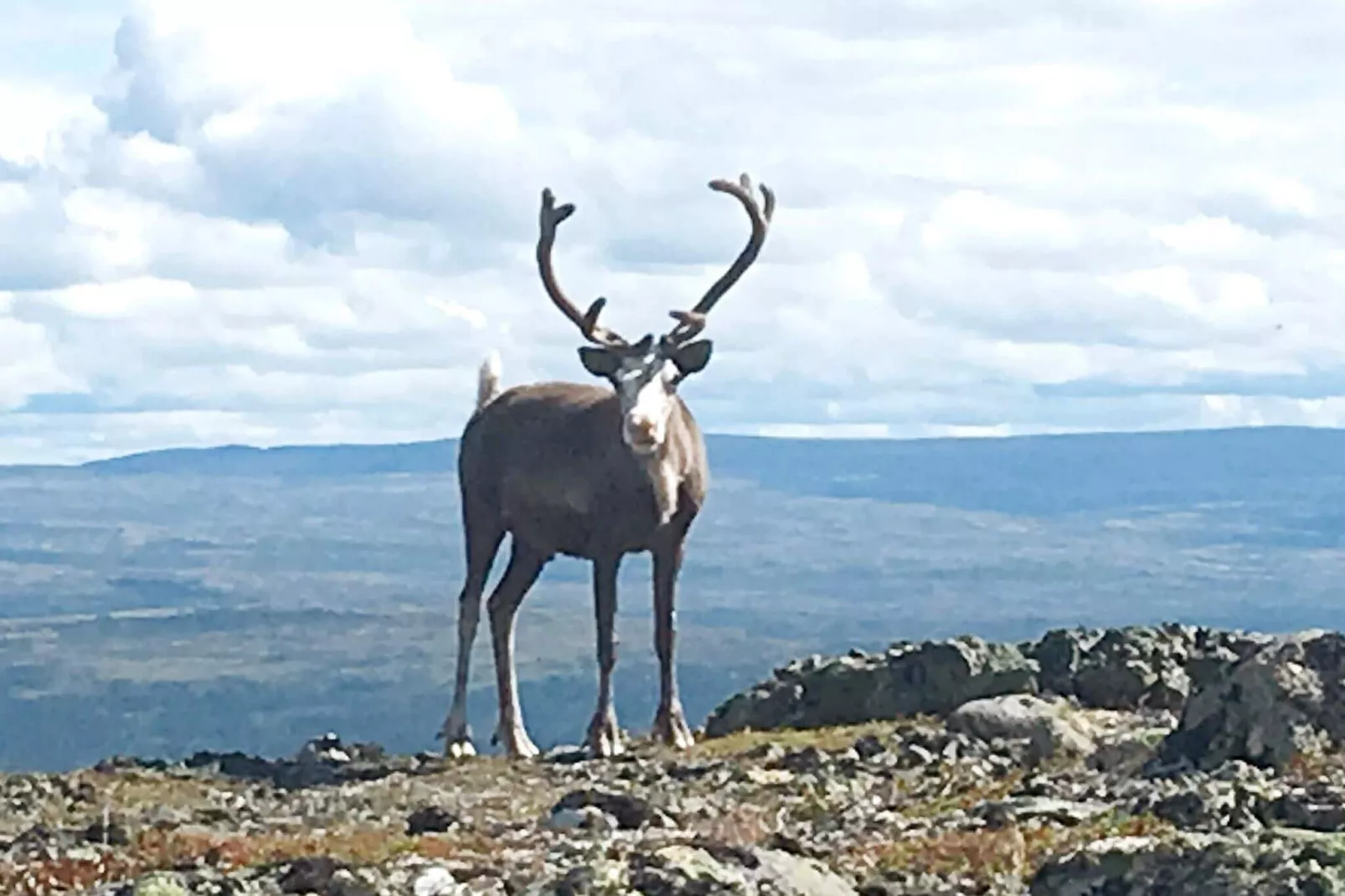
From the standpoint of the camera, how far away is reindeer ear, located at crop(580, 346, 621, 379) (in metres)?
28.2

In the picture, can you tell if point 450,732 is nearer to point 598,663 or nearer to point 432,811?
point 598,663

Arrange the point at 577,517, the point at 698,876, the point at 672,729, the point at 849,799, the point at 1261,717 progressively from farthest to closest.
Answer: the point at 577,517
the point at 672,729
the point at 849,799
the point at 1261,717
the point at 698,876

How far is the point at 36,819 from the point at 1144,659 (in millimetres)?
10416

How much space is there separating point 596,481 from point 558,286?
7.04 ft

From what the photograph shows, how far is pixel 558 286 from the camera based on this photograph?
29672 mm

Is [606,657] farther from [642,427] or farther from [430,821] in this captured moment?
[430,821]

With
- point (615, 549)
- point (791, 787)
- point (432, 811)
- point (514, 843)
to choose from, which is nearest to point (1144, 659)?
point (615, 549)

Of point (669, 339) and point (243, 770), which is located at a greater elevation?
point (669, 339)

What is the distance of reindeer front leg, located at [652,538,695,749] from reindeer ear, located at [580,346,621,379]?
1706 millimetres

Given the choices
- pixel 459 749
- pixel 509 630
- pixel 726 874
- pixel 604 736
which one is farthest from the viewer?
pixel 509 630

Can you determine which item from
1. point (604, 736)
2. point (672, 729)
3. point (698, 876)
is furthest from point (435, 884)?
point (672, 729)

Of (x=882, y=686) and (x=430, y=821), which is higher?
(x=882, y=686)

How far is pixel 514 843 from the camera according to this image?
18094 millimetres

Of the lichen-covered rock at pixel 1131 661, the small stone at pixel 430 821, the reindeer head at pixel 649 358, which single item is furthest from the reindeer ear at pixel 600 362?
the small stone at pixel 430 821
